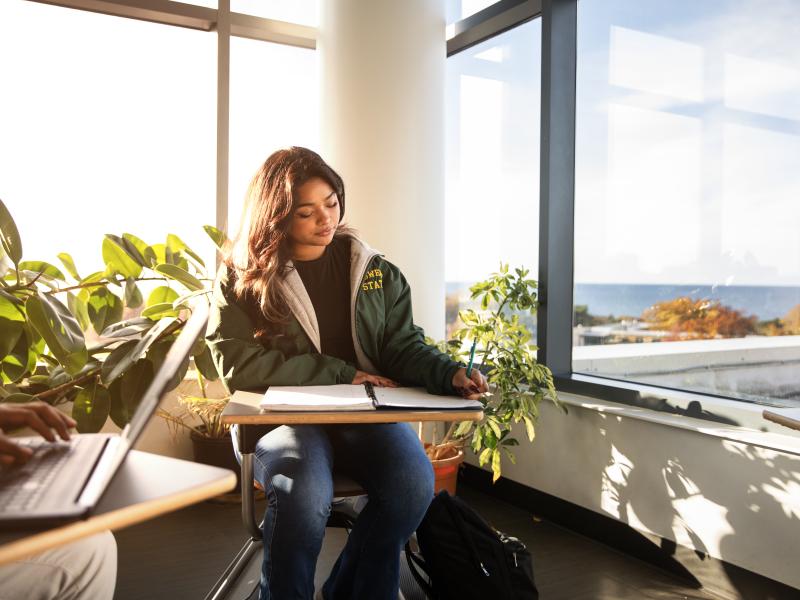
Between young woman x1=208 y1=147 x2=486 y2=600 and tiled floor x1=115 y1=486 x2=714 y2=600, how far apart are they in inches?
27.4

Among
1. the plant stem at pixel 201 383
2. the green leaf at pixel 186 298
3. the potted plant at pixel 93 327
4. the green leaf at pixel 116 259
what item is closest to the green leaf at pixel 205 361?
the potted plant at pixel 93 327

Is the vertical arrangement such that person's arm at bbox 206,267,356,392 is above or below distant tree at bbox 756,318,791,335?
below

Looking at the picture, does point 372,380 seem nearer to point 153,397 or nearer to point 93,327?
point 153,397

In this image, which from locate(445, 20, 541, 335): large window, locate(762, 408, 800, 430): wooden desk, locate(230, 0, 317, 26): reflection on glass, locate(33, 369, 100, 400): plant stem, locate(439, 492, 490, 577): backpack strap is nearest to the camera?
locate(762, 408, 800, 430): wooden desk

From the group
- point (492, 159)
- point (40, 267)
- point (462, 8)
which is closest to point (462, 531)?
point (40, 267)

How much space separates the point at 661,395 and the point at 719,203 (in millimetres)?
717

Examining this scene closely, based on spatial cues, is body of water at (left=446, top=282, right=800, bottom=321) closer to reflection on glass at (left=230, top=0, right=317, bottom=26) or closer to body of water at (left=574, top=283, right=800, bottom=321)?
body of water at (left=574, top=283, right=800, bottom=321)

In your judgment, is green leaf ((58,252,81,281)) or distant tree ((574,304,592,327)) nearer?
green leaf ((58,252,81,281))

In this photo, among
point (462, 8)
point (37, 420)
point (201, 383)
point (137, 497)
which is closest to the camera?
point (137, 497)

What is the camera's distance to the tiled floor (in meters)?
2.33

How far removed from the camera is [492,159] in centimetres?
367

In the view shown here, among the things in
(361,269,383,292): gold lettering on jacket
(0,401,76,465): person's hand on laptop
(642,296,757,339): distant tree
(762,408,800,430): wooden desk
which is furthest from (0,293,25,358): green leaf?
(642,296,757,339): distant tree

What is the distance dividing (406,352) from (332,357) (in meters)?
0.21

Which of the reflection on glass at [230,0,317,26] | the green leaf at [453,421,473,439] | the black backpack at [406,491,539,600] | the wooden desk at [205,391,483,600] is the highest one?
the reflection on glass at [230,0,317,26]
